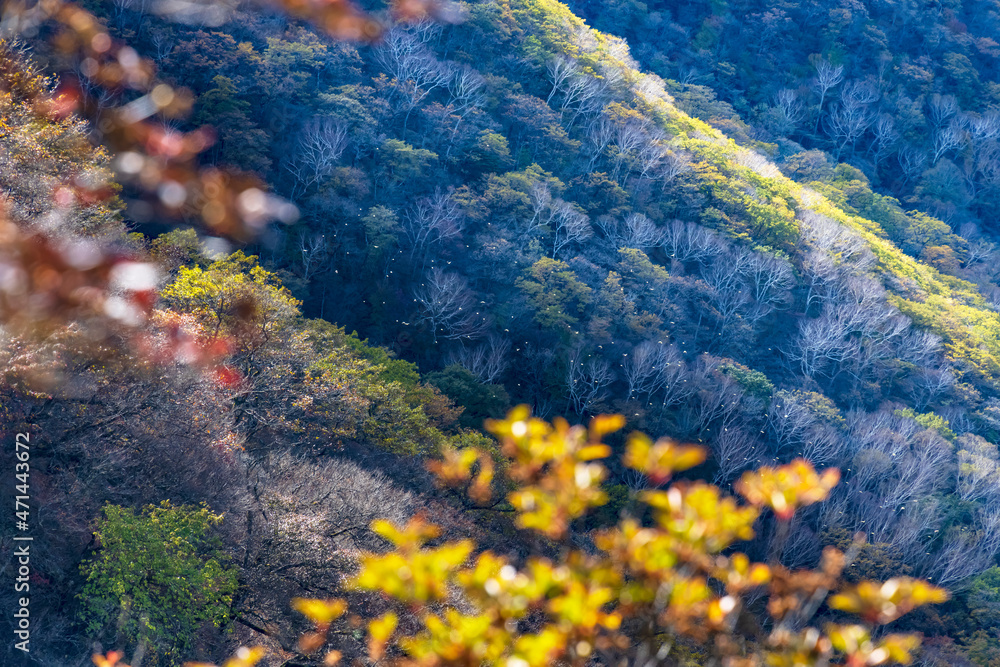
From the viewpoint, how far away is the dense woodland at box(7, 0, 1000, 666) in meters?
11.2

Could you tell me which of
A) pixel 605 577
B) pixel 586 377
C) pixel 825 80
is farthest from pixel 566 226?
pixel 825 80

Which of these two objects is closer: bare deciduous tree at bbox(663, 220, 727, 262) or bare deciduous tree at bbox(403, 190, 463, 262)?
bare deciduous tree at bbox(403, 190, 463, 262)

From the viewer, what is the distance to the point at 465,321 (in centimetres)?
2325

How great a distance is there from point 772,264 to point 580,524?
15.0m

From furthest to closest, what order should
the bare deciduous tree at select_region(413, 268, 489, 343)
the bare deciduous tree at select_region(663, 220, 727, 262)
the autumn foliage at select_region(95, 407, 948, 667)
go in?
the bare deciduous tree at select_region(663, 220, 727, 262), the bare deciduous tree at select_region(413, 268, 489, 343), the autumn foliage at select_region(95, 407, 948, 667)

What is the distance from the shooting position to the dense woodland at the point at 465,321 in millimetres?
11156

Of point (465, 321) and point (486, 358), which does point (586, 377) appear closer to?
point (486, 358)

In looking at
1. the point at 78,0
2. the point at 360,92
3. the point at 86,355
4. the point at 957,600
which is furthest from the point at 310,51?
the point at 957,600

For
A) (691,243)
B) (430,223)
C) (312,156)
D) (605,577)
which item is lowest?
(430,223)

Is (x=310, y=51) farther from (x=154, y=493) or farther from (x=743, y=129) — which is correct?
(x=743, y=129)

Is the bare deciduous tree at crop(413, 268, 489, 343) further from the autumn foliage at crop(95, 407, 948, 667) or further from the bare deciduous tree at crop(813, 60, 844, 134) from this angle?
the bare deciduous tree at crop(813, 60, 844, 134)

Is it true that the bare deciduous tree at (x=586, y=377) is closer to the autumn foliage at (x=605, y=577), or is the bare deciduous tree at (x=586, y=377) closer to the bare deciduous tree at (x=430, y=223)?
the bare deciduous tree at (x=430, y=223)

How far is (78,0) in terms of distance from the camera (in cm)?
2258

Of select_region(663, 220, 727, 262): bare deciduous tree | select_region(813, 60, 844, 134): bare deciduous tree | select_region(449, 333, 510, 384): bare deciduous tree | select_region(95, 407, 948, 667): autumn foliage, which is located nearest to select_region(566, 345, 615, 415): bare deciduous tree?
select_region(449, 333, 510, 384): bare deciduous tree
